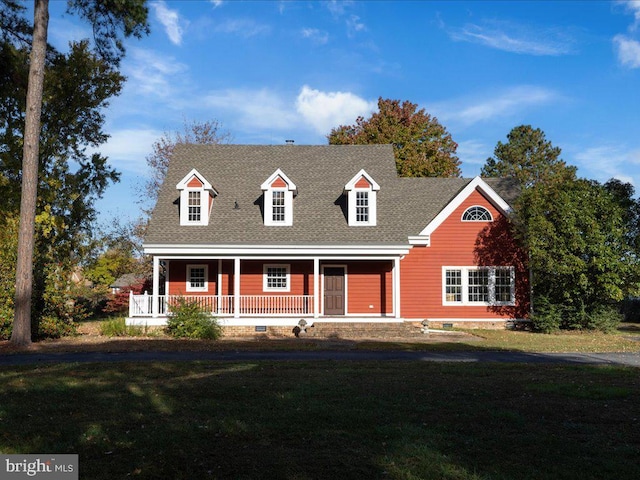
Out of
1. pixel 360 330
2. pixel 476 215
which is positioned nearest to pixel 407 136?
pixel 476 215

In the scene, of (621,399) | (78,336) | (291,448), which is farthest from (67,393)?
(78,336)

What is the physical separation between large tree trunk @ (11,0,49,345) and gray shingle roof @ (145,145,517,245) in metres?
5.94

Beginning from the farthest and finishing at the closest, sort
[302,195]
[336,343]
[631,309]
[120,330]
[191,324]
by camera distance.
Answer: [631,309] → [302,195] → [120,330] → [191,324] → [336,343]

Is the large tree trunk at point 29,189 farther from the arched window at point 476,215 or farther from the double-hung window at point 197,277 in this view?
the arched window at point 476,215

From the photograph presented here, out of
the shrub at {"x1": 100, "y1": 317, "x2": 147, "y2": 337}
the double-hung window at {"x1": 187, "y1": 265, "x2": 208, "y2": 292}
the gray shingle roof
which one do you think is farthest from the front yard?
the gray shingle roof

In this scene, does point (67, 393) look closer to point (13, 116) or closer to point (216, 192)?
point (216, 192)

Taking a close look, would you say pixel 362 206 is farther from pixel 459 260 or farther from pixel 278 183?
pixel 459 260

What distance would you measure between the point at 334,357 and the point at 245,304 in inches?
437

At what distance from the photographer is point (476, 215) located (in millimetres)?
26688

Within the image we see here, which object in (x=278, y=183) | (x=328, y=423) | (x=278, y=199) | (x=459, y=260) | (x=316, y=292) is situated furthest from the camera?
(x=459, y=260)

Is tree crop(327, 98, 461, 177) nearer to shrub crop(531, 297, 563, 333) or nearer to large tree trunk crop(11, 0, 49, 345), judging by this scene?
shrub crop(531, 297, 563, 333)

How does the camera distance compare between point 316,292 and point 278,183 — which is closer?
point 316,292

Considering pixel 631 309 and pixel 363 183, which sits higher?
pixel 363 183

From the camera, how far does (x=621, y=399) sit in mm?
9266
